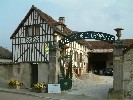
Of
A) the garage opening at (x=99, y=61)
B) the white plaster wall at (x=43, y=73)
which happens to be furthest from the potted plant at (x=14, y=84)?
the garage opening at (x=99, y=61)

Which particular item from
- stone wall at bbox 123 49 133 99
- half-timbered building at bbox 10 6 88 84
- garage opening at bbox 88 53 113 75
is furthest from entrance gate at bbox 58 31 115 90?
garage opening at bbox 88 53 113 75

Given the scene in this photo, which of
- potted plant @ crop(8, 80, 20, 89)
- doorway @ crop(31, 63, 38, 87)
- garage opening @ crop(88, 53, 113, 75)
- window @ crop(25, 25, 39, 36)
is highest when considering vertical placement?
window @ crop(25, 25, 39, 36)

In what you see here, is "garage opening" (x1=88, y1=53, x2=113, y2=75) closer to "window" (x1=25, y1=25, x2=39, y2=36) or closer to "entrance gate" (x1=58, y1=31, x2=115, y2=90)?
"window" (x1=25, y1=25, x2=39, y2=36)

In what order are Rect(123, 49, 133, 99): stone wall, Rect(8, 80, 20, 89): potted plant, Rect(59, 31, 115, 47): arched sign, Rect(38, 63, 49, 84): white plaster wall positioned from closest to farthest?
Rect(123, 49, 133, 99): stone wall → Rect(59, 31, 115, 47): arched sign → Rect(8, 80, 20, 89): potted plant → Rect(38, 63, 49, 84): white plaster wall

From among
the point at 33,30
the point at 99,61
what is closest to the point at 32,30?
the point at 33,30

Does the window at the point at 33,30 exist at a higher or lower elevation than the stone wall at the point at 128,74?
higher

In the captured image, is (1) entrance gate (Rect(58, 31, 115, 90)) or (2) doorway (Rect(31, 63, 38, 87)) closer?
(1) entrance gate (Rect(58, 31, 115, 90))

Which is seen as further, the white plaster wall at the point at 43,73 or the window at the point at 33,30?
the window at the point at 33,30

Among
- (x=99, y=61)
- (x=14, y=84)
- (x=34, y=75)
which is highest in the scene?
(x=99, y=61)

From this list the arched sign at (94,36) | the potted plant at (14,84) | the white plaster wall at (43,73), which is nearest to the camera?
the arched sign at (94,36)

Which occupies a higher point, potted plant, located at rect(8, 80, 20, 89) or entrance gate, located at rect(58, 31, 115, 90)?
entrance gate, located at rect(58, 31, 115, 90)

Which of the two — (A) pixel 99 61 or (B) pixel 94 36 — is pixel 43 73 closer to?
(B) pixel 94 36

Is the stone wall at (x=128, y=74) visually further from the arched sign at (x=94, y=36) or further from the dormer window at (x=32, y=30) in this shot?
the dormer window at (x=32, y=30)

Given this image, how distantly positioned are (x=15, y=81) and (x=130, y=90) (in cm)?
1016
